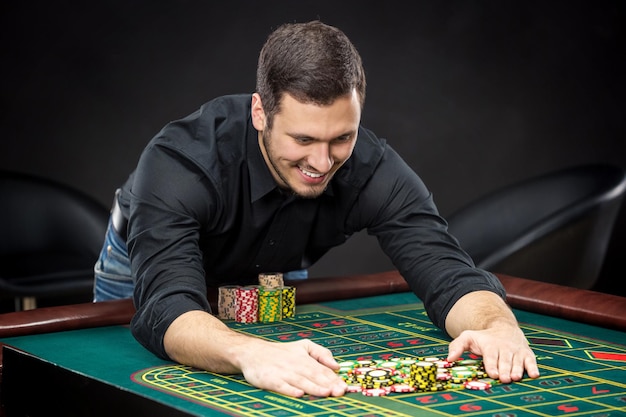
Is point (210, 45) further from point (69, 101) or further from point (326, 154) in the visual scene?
point (326, 154)

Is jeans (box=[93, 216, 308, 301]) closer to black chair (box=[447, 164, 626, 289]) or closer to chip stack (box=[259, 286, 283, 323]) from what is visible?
chip stack (box=[259, 286, 283, 323])

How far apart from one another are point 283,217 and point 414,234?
0.45m

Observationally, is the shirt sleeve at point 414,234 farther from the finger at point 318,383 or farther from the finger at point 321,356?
the finger at point 318,383

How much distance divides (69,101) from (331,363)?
13.7ft

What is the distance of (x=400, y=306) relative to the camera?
Result: 3.89 metres

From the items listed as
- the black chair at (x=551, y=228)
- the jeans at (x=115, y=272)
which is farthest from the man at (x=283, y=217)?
the black chair at (x=551, y=228)

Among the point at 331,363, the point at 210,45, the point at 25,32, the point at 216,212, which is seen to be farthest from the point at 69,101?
the point at 331,363

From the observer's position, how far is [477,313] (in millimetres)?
3244

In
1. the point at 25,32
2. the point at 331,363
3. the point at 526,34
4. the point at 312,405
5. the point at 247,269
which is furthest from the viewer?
the point at 526,34

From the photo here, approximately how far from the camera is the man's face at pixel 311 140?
3.20m

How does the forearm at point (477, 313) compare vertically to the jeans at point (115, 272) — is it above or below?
below

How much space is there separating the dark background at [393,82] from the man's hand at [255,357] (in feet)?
12.2

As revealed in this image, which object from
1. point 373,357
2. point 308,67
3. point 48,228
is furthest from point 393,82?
point 373,357

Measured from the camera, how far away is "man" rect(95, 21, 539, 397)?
9.32ft
